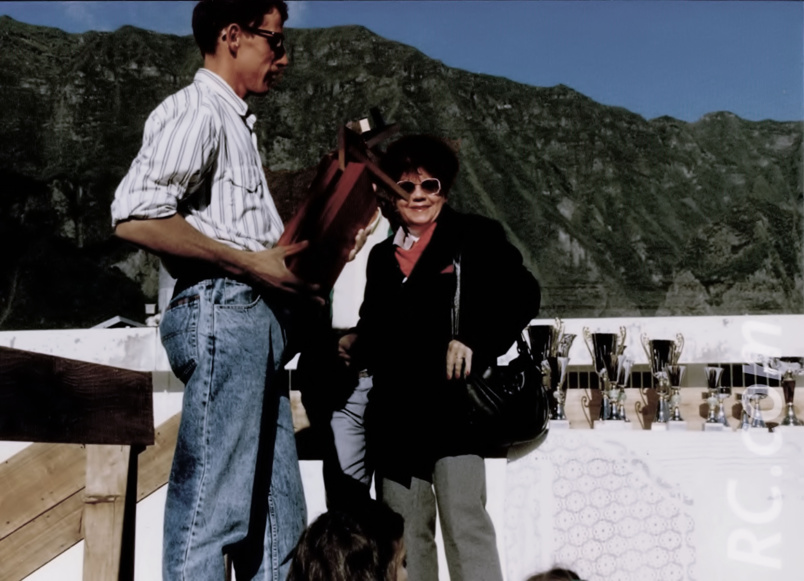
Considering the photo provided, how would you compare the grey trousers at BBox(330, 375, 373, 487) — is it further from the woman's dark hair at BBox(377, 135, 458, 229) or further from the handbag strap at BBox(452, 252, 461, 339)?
the woman's dark hair at BBox(377, 135, 458, 229)

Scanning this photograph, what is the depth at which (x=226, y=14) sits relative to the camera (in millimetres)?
2146

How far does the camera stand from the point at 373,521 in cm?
199

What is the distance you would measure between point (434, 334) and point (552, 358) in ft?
2.39

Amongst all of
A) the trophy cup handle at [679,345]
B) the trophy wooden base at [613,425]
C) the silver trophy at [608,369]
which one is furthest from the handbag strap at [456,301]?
the trophy cup handle at [679,345]

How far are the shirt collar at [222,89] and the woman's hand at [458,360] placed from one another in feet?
2.78

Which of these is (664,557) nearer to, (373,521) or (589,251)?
(373,521)

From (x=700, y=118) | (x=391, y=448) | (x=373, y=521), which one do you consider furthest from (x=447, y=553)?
(x=700, y=118)

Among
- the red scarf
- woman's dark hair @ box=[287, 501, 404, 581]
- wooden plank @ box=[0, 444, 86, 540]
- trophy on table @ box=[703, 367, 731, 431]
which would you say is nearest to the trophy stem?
trophy on table @ box=[703, 367, 731, 431]

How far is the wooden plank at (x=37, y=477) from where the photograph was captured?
2582 mm

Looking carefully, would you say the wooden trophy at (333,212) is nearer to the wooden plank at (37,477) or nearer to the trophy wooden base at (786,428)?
the wooden plank at (37,477)

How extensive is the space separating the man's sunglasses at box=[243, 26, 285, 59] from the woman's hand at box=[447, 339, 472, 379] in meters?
0.91

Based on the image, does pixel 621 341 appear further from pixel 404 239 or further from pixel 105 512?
pixel 105 512

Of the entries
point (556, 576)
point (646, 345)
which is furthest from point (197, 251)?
point (646, 345)

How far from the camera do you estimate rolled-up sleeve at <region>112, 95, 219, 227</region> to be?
189cm
